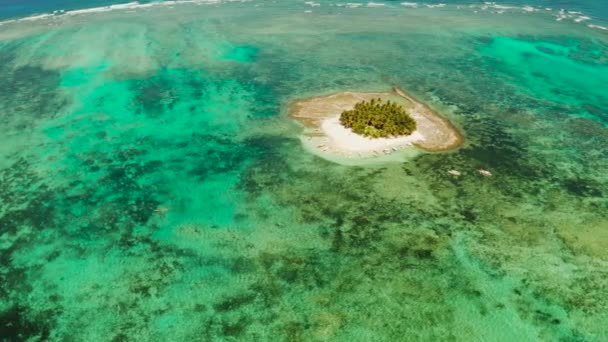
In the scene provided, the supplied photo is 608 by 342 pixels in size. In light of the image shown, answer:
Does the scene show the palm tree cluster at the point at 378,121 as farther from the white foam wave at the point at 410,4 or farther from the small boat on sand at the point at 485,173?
the white foam wave at the point at 410,4

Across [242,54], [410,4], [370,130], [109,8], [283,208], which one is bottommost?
[283,208]

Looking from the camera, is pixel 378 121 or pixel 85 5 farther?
pixel 85 5

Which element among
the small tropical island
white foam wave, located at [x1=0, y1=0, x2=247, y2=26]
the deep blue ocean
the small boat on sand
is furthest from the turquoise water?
the deep blue ocean

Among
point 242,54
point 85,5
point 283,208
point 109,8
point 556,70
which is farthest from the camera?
point 85,5

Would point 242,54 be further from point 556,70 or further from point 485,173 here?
point 556,70

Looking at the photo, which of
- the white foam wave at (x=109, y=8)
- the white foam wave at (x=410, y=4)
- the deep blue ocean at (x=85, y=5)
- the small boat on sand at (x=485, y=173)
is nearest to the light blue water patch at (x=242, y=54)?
the white foam wave at (x=109, y=8)

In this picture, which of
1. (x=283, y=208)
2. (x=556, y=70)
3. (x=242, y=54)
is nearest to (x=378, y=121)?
(x=283, y=208)
